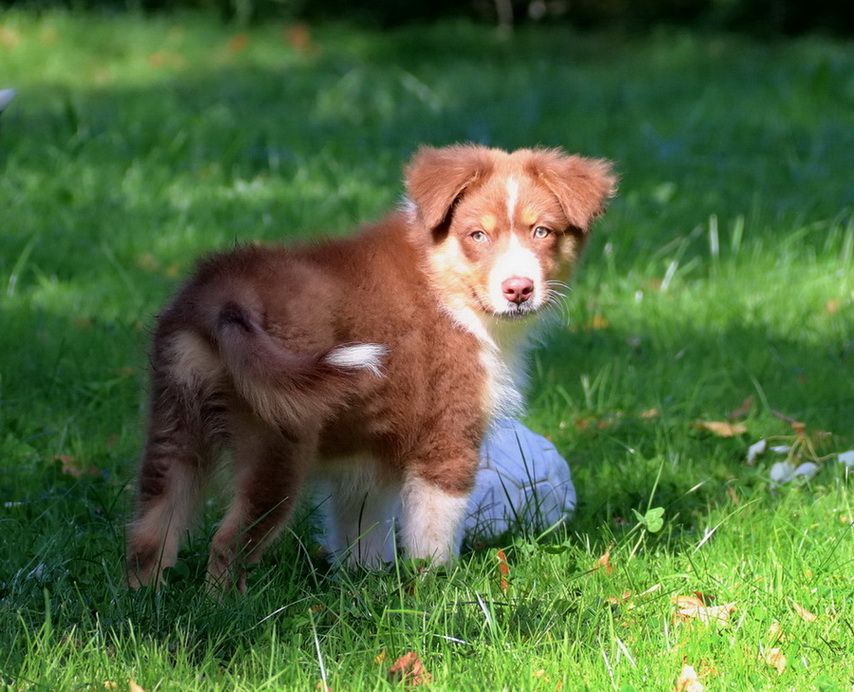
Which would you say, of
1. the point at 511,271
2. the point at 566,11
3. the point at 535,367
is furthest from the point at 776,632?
the point at 566,11

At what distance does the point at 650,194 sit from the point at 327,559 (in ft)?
18.9

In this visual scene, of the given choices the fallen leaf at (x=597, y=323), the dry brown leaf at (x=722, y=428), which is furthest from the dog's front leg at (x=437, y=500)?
the fallen leaf at (x=597, y=323)

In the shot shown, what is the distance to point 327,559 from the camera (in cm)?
475

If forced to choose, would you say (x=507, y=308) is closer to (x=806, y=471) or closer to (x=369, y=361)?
(x=369, y=361)

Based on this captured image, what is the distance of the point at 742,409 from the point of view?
249 inches

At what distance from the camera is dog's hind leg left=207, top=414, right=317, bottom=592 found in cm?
392

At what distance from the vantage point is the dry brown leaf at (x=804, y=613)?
4066 mm

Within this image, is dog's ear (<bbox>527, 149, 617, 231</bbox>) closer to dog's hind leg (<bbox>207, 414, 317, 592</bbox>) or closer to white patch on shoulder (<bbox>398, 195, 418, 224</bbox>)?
white patch on shoulder (<bbox>398, 195, 418, 224</bbox>)

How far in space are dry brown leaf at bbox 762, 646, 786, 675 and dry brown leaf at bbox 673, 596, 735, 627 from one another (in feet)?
0.69

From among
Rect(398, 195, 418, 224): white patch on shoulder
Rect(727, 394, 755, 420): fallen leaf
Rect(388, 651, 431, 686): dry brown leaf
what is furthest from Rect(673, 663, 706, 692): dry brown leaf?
Rect(727, 394, 755, 420): fallen leaf

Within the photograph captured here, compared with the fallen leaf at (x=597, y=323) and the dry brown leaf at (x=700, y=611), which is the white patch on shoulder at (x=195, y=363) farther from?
the fallen leaf at (x=597, y=323)

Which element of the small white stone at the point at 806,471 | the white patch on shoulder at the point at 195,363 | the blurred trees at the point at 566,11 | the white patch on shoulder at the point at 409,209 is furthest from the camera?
the blurred trees at the point at 566,11

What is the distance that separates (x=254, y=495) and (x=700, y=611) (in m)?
1.47

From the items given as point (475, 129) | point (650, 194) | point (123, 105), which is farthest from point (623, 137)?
point (123, 105)
